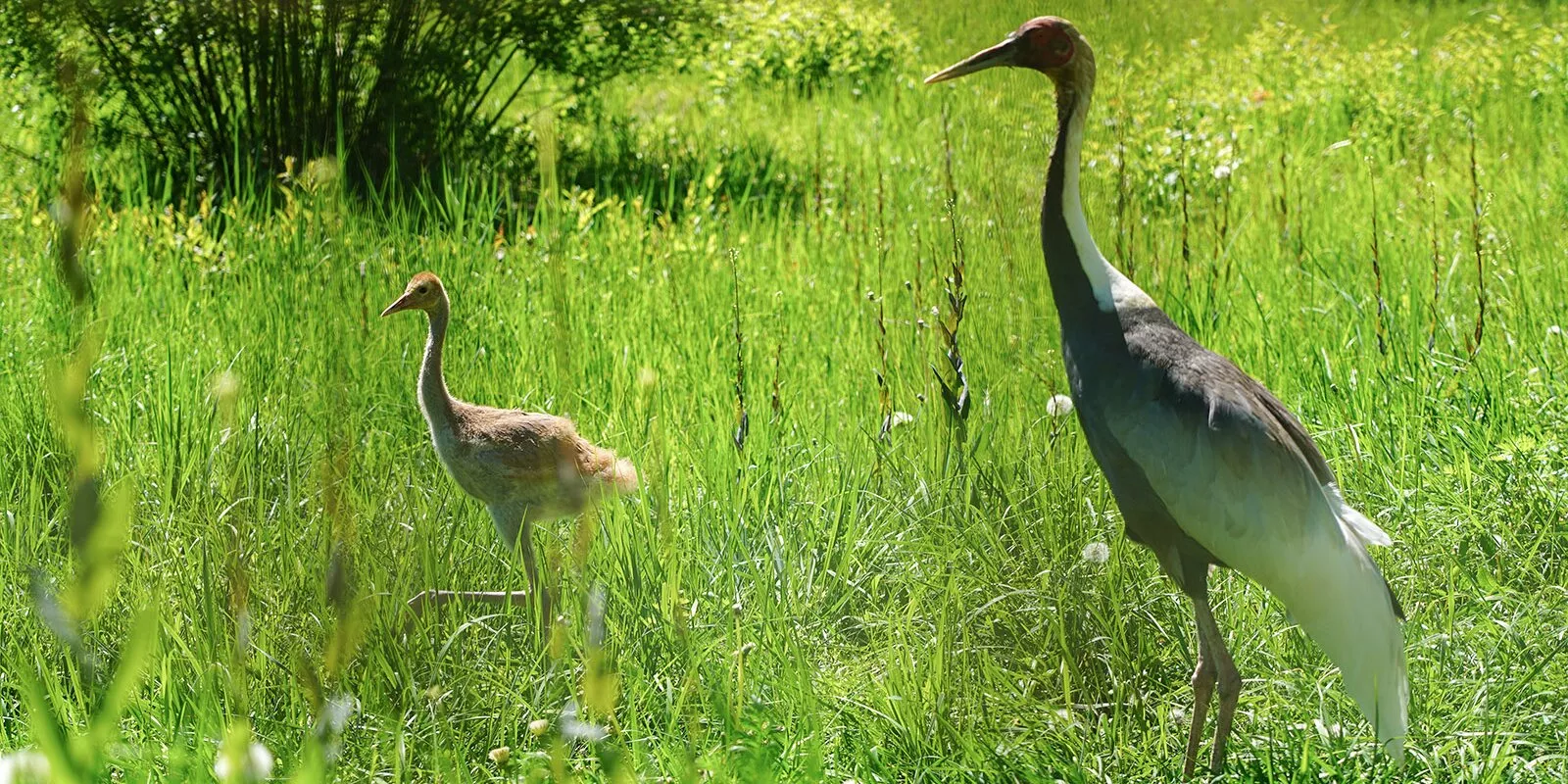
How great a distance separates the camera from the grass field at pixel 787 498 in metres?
2.61

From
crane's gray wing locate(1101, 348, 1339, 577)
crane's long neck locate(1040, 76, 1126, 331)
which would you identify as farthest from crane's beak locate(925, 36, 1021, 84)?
A: crane's gray wing locate(1101, 348, 1339, 577)

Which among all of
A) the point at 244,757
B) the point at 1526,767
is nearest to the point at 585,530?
the point at 244,757

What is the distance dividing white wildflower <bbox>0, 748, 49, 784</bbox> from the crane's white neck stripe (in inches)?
84.2

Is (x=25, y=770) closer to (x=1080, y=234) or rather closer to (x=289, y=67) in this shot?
(x=1080, y=234)

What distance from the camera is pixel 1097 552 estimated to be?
293cm

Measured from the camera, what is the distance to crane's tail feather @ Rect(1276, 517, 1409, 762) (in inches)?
98.9

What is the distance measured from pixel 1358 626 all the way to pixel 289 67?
16.9ft

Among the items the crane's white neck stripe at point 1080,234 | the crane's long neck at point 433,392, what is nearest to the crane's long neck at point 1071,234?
the crane's white neck stripe at point 1080,234

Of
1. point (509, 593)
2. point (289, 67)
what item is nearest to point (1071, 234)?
point (509, 593)

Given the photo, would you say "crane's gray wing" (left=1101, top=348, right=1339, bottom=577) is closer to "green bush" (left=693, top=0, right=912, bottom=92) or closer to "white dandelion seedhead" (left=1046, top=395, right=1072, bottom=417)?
"white dandelion seedhead" (left=1046, top=395, right=1072, bottom=417)

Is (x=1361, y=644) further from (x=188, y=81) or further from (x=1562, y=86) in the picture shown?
(x=1562, y=86)

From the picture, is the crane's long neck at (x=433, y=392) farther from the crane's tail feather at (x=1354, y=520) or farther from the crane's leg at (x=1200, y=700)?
the crane's tail feather at (x=1354, y=520)

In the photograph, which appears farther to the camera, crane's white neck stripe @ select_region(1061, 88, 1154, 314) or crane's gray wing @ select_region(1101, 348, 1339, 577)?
crane's white neck stripe @ select_region(1061, 88, 1154, 314)

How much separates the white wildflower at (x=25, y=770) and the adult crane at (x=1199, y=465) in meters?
2.00
